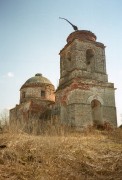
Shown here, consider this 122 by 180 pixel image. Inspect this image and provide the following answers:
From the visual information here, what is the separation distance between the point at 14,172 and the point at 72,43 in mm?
12340

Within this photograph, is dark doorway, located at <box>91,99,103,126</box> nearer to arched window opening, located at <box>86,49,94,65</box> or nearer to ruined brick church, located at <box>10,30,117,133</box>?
ruined brick church, located at <box>10,30,117,133</box>

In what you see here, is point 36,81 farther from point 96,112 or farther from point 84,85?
point 96,112

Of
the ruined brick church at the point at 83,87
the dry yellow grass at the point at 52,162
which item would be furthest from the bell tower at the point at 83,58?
the dry yellow grass at the point at 52,162

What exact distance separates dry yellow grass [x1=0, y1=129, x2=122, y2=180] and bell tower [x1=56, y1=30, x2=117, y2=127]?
6.66 metres

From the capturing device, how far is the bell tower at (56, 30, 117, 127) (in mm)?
14133

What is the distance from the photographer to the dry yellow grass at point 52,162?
5.11 m

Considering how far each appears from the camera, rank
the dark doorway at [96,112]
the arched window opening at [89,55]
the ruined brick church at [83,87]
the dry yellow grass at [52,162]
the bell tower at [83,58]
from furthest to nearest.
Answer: the arched window opening at [89,55] → the bell tower at [83,58] → the dark doorway at [96,112] → the ruined brick church at [83,87] → the dry yellow grass at [52,162]

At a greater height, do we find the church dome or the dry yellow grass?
Answer: the church dome

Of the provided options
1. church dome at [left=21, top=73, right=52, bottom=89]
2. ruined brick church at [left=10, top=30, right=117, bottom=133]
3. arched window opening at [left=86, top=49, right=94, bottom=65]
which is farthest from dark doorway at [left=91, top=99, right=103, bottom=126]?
church dome at [left=21, top=73, right=52, bottom=89]

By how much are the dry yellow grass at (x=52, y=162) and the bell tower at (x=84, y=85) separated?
666 cm

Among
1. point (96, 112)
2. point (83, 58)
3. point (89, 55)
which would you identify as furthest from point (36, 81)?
point (96, 112)

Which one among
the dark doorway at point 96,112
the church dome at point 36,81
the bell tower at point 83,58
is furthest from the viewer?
the church dome at point 36,81

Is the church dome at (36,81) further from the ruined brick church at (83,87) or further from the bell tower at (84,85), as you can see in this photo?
the bell tower at (84,85)

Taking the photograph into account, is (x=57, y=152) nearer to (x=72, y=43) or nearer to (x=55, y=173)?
(x=55, y=173)
